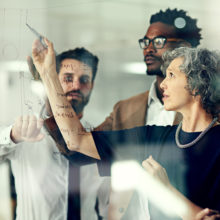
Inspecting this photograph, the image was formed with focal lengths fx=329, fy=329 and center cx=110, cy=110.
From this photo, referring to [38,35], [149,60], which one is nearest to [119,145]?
[149,60]

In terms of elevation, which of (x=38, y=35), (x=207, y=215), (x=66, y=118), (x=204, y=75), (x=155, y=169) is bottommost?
(x=207, y=215)

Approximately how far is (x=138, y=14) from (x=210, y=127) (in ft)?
1.10

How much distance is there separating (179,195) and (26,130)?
42 cm

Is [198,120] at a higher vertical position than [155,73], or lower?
lower

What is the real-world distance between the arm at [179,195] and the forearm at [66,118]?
0.15 m

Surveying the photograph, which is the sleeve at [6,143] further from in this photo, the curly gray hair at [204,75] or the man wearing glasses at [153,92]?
the curly gray hair at [204,75]

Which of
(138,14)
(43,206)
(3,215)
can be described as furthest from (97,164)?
(138,14)

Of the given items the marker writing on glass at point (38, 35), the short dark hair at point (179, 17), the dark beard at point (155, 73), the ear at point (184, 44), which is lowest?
the dark beard at point (155, 73)

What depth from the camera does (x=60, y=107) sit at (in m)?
0.81

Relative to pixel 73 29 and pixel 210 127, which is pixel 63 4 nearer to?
pixel 73 29

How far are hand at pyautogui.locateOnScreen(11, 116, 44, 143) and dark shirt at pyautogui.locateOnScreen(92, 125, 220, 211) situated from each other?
→ 0.15 m

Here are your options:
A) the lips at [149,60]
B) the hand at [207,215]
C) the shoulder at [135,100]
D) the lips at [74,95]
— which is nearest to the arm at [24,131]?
the lips at [74,95]

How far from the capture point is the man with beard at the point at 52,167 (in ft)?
2.78

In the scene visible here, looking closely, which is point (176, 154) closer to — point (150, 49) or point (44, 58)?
point (150, 49)
